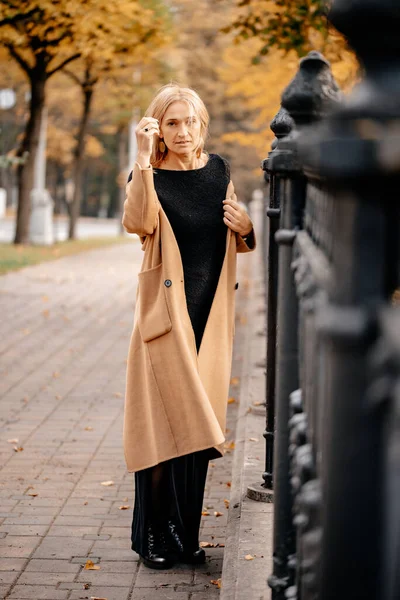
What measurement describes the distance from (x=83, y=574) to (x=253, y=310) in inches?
358

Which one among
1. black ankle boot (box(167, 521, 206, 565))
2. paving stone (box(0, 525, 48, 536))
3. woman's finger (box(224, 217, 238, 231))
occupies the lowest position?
paving stone (box(0, 525, 48, 536))

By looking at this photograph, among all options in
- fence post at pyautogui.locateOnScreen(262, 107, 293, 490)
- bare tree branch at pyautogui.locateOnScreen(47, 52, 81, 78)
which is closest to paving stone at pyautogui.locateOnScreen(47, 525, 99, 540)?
fence post at pyautogui.locateOnScreen(262, 107, 293, 490)

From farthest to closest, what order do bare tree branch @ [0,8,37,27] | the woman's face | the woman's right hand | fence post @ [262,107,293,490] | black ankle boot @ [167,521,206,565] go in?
bare tree branch @ [0,8,37,27], fence post @ [262,107,293,490], black ankle boot @ [167,521,206,565], the woman's face, the woman's right hand

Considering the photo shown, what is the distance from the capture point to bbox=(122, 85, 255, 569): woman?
13.2 ft

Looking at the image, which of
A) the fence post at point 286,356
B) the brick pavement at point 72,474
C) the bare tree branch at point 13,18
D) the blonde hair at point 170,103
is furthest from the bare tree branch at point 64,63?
the fence post at point 286,356

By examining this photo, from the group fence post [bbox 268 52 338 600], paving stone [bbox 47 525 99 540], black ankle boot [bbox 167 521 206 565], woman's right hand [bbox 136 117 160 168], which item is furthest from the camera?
paving stone [bbox 47 525 99 540]

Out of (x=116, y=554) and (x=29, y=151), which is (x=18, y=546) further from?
(x=29, y=151)

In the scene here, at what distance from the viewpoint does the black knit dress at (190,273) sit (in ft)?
13.5

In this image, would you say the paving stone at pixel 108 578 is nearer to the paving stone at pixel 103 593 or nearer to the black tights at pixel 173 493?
the paving stone at pixel 103 593

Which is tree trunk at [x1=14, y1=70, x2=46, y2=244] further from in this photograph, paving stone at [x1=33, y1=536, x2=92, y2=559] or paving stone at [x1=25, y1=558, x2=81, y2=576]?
paving stone at [x1=25, y1=558, x2=81, y2=576]

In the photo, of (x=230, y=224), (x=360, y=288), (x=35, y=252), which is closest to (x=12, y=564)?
(x=230, y=224)

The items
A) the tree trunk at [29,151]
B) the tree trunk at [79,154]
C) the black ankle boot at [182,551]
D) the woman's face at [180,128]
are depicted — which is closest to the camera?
the woman's face at [180,128]

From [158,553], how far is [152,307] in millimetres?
1065

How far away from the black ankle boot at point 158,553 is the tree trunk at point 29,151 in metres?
18.4
